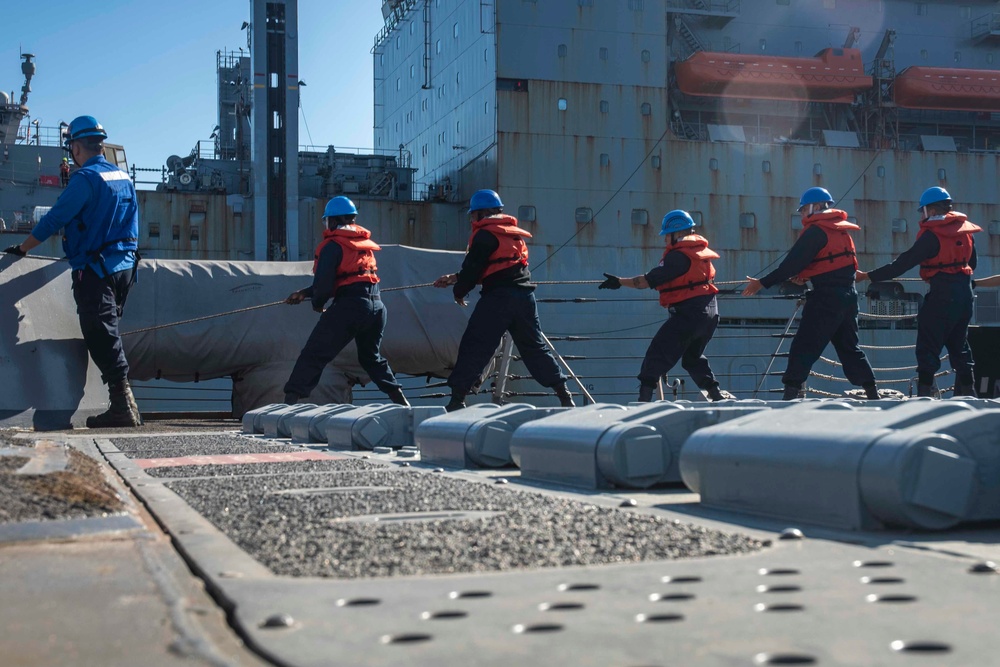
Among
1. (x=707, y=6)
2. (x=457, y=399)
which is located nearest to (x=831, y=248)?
(x=457, y=399)

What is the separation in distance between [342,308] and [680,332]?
84.8 inches

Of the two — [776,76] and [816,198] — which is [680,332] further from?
[776,76]

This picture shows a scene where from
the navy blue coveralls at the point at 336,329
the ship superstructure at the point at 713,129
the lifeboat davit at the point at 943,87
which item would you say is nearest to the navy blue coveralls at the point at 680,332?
the navy blue coveralls at the point at 336,329

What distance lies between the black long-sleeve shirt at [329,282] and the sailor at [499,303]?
0.93 m

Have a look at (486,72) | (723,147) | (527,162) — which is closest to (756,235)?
(723,147)

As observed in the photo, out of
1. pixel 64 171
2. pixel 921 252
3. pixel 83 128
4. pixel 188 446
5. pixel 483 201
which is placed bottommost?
pixel 188 446

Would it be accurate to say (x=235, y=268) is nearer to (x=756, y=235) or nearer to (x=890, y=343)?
(x=756, y=235)

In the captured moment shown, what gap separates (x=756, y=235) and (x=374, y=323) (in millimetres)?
19042

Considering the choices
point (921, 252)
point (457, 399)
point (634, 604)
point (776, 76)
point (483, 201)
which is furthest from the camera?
point (776, 76)

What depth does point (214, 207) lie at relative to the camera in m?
23.5

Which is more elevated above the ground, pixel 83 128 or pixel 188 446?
pixel 83 128

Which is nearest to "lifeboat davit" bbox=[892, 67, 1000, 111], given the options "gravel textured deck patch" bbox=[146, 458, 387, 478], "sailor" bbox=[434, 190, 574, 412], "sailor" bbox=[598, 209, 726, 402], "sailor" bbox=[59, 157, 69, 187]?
"sailor" bbox=[59, 157, 69, 187]

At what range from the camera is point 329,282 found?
22.4ft

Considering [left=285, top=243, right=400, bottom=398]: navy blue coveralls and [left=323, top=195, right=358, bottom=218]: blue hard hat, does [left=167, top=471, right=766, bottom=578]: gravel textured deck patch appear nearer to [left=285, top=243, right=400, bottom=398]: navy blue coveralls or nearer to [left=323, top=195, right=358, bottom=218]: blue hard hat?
[left=285, top=243, right=400, bottom=398]: navy blue coveralls
